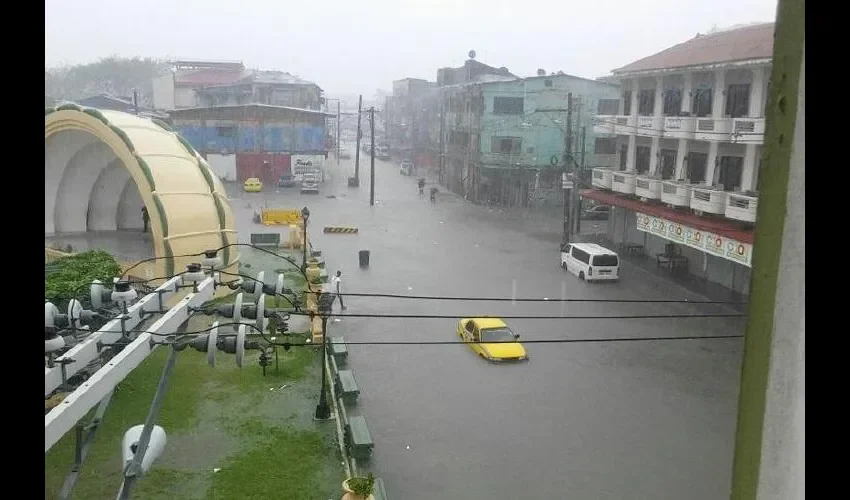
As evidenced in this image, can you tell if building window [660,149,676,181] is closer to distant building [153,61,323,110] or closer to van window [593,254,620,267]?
van window [593,254,620,267]

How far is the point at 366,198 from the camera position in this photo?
47438 millimetres

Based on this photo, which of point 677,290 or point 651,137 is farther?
point 651,137

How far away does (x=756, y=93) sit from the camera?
20766 millimetres

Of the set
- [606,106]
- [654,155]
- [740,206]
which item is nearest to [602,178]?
[654,155]

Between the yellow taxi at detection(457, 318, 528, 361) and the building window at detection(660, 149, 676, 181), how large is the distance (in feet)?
37.1

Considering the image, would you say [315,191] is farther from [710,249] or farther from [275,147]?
[710,249]

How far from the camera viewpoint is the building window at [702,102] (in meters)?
23.3

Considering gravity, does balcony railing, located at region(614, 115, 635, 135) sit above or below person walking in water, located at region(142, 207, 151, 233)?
above

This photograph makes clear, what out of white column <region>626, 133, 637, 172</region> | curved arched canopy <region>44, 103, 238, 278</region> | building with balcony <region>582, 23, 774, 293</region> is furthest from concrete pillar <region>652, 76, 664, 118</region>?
curved arched canopy <region>44, 103, 238, 278</region>

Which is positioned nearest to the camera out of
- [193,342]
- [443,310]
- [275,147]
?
[193,342]

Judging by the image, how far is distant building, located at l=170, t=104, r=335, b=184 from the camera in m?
53.6

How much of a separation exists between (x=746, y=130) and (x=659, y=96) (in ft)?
18.7
